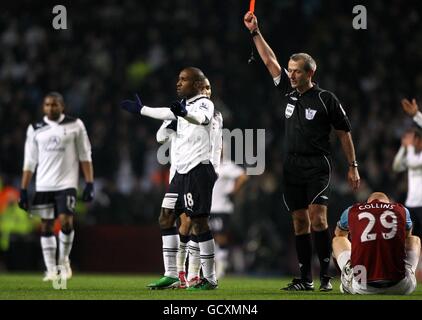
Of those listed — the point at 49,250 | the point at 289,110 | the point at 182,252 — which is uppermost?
the point at 289,110

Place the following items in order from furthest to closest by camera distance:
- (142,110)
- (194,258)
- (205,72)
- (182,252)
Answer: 1. (205,72)
2. (182,252)
3. (194,258)
4. (142,110)

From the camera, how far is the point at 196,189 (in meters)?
9.94

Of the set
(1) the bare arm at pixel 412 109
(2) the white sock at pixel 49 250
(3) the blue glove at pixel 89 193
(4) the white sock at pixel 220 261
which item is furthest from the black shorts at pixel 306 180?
(4) the white sock at pixel 220 261

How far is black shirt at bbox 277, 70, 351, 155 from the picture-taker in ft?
33.5

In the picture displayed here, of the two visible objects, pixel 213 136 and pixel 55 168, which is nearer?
pixel 213 136

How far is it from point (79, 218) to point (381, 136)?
5418mm

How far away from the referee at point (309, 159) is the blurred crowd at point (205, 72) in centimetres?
676

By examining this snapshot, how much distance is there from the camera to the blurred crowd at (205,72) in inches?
710

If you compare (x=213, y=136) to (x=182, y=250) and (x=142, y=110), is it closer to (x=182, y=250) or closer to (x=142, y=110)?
(x=142, y=110)

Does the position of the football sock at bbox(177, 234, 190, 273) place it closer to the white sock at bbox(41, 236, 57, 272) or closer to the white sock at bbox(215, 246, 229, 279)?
the white sock at bbox(41, 236, 57, 272)

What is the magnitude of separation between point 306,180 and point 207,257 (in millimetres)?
1221

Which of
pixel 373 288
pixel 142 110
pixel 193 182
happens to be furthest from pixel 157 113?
pixel 373 288

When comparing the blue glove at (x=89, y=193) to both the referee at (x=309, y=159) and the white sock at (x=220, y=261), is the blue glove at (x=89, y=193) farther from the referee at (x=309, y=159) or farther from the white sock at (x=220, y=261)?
the white sock at (x=220, y=261)

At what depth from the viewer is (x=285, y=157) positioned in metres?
10.4
